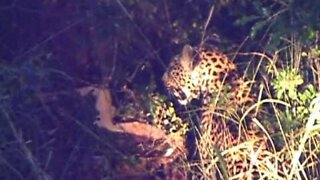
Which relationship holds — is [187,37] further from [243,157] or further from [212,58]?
[243,157]

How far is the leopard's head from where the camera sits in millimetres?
4793

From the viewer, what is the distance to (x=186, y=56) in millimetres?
4934

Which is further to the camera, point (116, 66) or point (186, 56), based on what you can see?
point (116, 66)

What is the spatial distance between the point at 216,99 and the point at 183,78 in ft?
1.08

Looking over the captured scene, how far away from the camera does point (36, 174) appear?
4.53m

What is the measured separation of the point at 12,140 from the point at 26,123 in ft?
0.70


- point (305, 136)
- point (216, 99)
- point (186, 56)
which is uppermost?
point (186, 56)

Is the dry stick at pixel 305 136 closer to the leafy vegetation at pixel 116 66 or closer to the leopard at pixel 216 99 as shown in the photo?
the leopard at pixel 216 99

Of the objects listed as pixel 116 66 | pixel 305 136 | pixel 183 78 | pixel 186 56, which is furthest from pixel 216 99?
pixel 116 66

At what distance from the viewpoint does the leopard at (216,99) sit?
4.28 meters

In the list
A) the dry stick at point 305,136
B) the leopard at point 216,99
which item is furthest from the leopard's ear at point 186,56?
the dry stick at point 305,136

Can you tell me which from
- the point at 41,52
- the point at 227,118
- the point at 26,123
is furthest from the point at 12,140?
the point at 227,118

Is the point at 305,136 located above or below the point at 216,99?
below

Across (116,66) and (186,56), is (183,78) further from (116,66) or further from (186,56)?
(116,66)
